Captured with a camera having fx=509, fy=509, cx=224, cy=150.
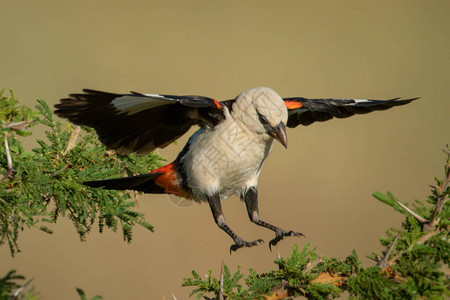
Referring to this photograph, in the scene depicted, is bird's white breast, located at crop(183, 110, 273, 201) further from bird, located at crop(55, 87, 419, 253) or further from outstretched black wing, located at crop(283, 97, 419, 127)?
outstretched black wing, located at crop(283, 97, 419, 127)

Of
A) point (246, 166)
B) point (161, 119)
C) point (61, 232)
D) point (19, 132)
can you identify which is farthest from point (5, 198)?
point (61, 232)

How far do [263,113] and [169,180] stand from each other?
1.01 m

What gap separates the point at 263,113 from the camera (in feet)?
12.0

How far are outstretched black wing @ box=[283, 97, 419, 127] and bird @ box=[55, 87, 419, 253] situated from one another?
0.06 feet

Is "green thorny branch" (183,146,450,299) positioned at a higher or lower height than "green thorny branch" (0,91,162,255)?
lower

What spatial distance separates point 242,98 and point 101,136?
107cm

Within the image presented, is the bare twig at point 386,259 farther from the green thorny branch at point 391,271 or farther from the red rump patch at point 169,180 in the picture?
the red rump patch at point 169,180

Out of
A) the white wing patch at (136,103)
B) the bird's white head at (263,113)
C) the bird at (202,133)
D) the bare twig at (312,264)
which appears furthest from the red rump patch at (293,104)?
the bare twig at (312,264)

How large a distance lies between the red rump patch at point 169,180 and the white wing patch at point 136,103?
2.07 feet

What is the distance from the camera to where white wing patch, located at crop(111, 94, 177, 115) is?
3.36 metres

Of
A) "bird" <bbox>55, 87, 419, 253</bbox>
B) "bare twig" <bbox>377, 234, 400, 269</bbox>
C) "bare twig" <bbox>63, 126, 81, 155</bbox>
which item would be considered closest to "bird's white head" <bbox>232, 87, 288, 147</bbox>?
"bird" <bbox>55, 87, 419, 253</bbox>

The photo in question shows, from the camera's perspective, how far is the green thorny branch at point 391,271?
2.11 meters

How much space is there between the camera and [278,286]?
2.37 m

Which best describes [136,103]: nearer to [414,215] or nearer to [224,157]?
[224,157]
